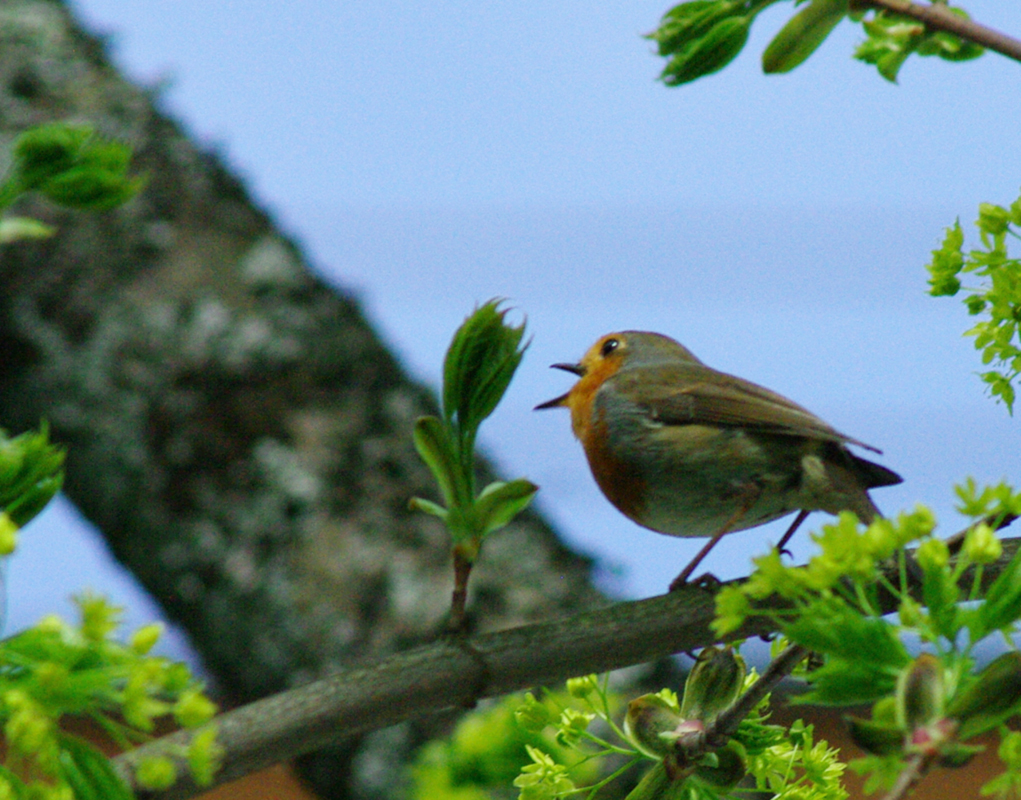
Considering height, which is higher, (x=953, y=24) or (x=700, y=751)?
(x=953, y=24)

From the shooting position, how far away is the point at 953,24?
87 centimetres

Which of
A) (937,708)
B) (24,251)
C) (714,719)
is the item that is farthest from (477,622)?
(937,708)

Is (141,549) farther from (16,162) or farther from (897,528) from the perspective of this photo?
(897,528)

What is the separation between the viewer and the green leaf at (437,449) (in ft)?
3.00

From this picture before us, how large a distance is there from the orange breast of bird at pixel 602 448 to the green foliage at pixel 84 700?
3.45 ft

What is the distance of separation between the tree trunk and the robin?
3.90 feet

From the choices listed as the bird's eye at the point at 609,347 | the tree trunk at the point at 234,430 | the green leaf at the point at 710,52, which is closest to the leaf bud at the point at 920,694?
the green leaf at the point at 710,52

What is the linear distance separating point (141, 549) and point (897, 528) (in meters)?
2.72

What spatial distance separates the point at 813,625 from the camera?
615mm

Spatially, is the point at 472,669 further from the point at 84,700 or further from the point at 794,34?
the point at 794,34

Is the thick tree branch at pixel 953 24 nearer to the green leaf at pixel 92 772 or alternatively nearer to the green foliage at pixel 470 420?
the green foliage at pixel 470 420

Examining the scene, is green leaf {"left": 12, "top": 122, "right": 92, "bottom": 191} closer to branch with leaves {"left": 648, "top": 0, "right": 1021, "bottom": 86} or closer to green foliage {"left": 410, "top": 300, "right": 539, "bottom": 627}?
green foliage {"left": 410, "top": 300, "right": 539, "bottom": 627}

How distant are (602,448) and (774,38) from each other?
89cm

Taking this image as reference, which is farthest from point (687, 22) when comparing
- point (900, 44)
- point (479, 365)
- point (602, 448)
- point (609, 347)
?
point (609, 347)
